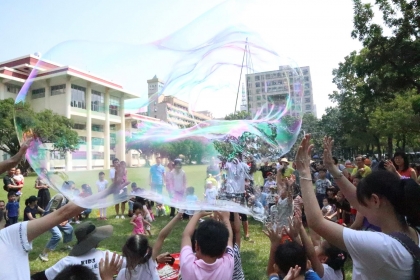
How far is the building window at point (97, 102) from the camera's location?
3855 millimetres

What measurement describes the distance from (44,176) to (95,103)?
1035mm

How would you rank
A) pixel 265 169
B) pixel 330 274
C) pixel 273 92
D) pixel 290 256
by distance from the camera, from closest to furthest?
1. pixel 290 256
2. pixel 330 274
3. pixel 273 92
4. pixel 265 169

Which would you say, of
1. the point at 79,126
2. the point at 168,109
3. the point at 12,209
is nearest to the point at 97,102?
the point at 79,126

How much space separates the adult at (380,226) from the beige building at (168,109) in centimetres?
242

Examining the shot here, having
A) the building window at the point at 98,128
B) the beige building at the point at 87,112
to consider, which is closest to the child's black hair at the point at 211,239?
the beige building at the point at 87,112

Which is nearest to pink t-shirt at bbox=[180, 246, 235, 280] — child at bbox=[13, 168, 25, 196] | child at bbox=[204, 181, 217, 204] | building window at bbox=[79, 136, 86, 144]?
child at bbox=[204, 181, 217, 204]

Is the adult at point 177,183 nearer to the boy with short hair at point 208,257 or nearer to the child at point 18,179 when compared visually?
the boy with short hair at point 208,257

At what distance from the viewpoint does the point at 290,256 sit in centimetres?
251

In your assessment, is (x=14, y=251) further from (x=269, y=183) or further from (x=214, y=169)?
(x=269, y=183)

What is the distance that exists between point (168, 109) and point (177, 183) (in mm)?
969

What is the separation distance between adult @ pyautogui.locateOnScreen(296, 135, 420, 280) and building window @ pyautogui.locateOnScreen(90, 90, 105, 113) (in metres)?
2.66

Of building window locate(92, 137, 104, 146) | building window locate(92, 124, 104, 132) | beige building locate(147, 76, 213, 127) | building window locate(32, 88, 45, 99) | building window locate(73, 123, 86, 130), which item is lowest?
building window locate(92, 137, 104, 146)

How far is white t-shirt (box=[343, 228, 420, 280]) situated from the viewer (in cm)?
165

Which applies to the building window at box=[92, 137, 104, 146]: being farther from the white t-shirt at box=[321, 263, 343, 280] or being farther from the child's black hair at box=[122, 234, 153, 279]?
the white t-shirt at box=[321, 263, 343, 280]
